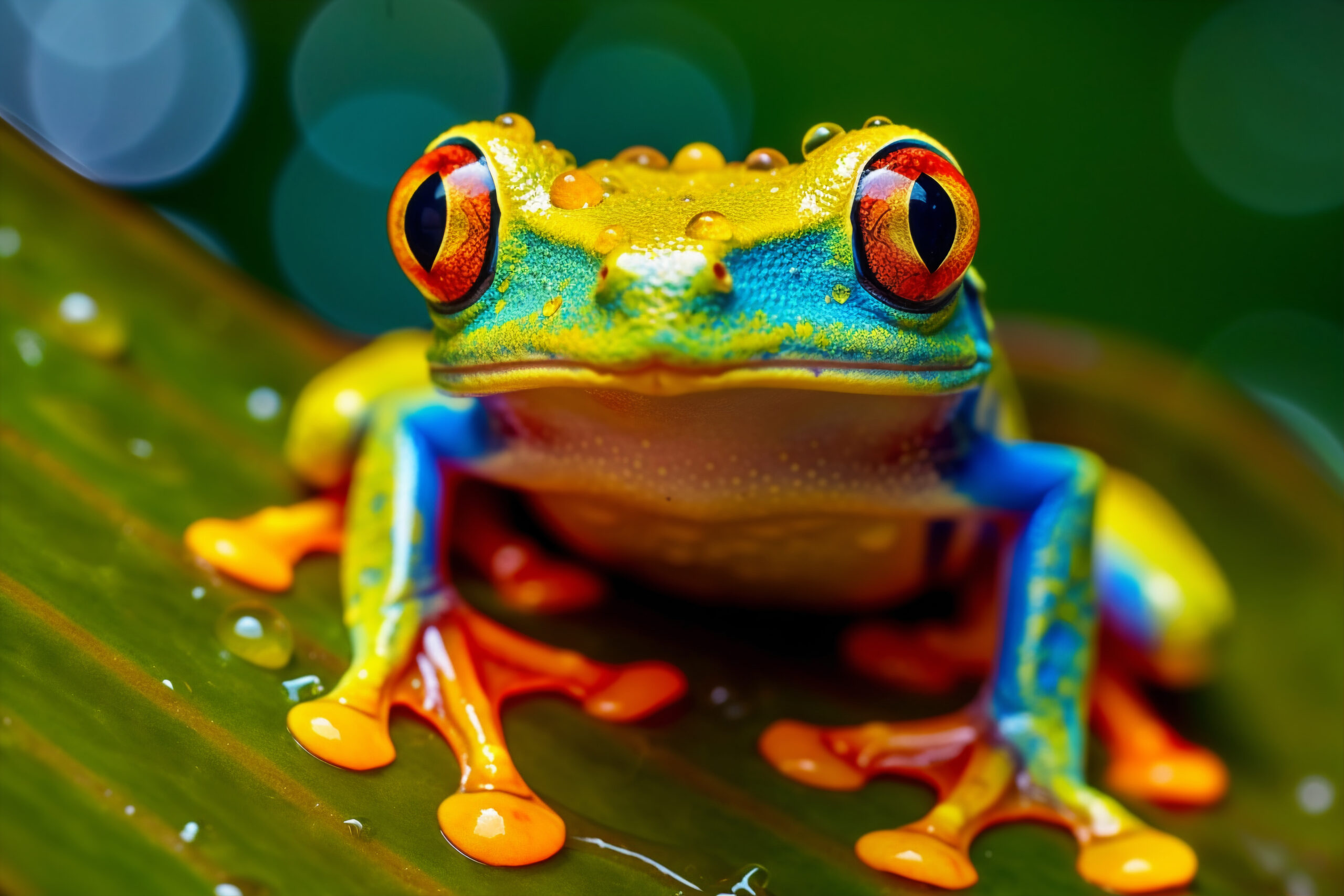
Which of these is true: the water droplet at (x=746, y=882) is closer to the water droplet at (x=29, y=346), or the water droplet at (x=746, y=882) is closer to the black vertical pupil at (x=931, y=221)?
the black vertical pupil at (x=931, y=221)

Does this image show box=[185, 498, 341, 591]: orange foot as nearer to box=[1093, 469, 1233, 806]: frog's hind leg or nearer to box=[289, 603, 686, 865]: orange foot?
box=[289, 603, 686, 865]: orange foot

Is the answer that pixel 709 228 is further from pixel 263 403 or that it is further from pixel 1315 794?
pixel 1315 794

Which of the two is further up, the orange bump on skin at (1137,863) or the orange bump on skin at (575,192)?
the orange bump on skin at (575,192)

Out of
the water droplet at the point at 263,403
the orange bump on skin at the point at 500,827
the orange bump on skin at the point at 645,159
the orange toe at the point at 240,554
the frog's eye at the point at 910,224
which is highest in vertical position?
the orange bump on skin at the point at 645,159

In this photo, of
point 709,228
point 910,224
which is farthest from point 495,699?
point 910,224

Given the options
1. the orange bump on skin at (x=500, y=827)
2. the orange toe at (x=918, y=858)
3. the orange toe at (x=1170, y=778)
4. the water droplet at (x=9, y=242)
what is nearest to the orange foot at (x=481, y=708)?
the orange bump on skin at (x=500, y=827)

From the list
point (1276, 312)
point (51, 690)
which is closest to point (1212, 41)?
point (1276, 312)
